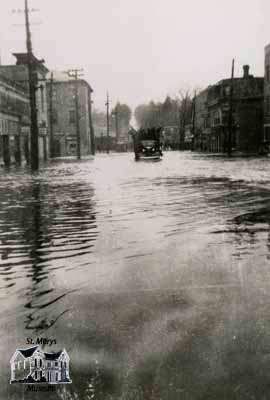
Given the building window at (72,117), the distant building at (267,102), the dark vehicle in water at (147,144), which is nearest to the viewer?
the dark vehicle in water at (147,144)

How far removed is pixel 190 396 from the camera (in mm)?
3668

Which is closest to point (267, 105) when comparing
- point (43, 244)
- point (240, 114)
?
point (240, 114)

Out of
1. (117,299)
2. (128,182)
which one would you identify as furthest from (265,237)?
(128,182)

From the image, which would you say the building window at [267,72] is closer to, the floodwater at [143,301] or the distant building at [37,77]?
the distant building at [37,77]

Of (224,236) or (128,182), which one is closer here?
(224,236)

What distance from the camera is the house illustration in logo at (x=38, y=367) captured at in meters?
3.91

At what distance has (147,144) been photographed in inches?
1981

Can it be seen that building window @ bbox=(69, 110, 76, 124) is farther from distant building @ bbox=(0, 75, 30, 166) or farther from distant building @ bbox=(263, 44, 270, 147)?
distant building @ bbox=(263, 44, 270, 147)

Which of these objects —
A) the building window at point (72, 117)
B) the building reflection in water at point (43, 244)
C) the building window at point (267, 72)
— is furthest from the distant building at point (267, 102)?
the building reflection in water at point (43, 244)

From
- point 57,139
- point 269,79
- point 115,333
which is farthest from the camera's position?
point 57,139

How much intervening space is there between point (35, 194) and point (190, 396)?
13.9 m

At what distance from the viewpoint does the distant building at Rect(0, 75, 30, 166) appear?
139ft

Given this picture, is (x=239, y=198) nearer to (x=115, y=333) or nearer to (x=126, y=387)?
(x=115, y=333)

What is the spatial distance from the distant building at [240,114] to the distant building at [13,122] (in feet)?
82.6
